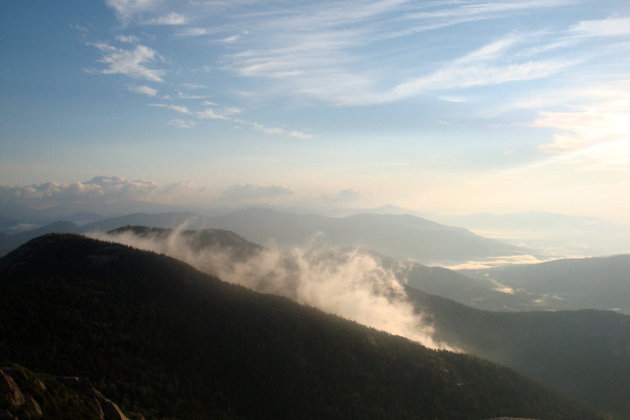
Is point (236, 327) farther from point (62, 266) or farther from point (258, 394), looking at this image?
point (62, 266)

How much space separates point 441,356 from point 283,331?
76.7 metres

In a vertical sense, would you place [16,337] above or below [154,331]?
above

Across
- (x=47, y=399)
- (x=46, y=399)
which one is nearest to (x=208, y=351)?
(x=47, y=399)

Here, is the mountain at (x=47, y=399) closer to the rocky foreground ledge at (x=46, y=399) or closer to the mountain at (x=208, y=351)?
the rocky foreground ledge at (x=46, y=399)

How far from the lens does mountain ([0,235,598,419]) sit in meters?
92.3

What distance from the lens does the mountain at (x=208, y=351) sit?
9231cm

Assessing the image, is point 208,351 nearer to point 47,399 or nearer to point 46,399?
point 47,399

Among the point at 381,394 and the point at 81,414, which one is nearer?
the point at 81,414

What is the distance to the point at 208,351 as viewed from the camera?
375 feet

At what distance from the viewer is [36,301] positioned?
347ft

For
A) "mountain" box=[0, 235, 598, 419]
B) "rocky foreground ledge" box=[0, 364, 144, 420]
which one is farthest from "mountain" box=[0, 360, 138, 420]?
"mountain" box=[0, 235, 598, 419]

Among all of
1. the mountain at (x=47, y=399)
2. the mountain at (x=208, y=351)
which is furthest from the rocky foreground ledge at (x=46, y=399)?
the mountain at (x=208, y=351)

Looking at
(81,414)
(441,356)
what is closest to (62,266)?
(81,414)

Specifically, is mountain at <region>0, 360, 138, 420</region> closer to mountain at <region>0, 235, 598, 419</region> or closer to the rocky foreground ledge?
the rocky foreground ledge
